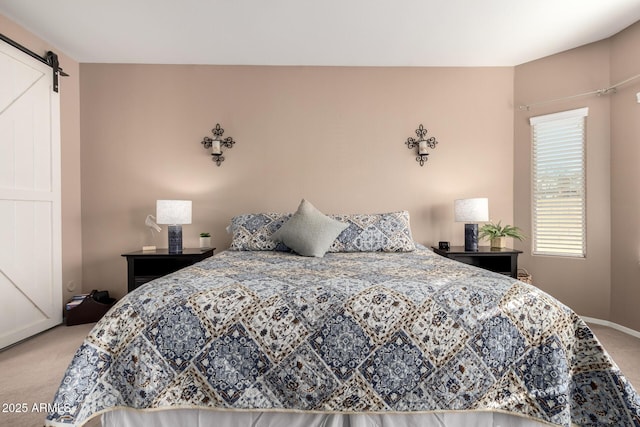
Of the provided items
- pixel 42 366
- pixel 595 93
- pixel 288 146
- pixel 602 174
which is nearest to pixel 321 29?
pixel 288 146

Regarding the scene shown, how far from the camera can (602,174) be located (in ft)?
9.48

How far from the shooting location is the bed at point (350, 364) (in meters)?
1.17

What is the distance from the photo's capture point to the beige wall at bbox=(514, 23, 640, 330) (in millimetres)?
2678

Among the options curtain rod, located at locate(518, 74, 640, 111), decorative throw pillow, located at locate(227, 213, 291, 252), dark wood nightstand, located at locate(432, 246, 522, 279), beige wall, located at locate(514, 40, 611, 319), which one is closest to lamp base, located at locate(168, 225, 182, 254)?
decorative throw pillow, located at locate(227, 213, 291, 252)

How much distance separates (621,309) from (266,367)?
136 inches

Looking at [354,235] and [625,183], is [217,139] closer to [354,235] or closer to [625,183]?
[354,235]

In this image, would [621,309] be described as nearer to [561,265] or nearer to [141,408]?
[561,265]

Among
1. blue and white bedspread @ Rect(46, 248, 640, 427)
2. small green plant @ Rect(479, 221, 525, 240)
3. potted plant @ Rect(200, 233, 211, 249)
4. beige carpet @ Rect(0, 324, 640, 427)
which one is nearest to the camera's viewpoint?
blue and white bedspread @ Rect(46, 248, 640, 427)

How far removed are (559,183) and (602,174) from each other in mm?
338

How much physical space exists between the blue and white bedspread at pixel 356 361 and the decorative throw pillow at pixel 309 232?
3.79ft

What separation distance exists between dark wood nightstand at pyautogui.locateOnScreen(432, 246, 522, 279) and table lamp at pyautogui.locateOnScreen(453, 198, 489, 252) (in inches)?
4.0

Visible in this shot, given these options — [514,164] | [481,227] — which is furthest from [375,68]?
[481,227]

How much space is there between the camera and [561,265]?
308 centimetres

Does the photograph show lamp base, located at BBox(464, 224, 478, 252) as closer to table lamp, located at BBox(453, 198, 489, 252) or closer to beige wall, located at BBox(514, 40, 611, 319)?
table lamp, located at BBox(453, 198, 489, 252)
